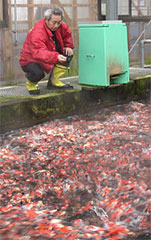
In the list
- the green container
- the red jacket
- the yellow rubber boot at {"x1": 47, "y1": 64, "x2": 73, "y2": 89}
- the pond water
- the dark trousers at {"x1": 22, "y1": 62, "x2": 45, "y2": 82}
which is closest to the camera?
the pond water

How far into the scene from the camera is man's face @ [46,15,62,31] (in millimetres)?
7325

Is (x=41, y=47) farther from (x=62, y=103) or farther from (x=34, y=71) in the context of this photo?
(x=62, y=103)

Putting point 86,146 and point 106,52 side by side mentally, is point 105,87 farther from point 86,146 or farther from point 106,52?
point 86,146

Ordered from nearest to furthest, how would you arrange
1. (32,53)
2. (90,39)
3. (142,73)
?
(32,53) < (90,39) < (142,73)

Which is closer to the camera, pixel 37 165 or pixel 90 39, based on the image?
pixel 37 165

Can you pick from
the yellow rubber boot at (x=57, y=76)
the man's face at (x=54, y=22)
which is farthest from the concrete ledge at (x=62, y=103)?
the man's face at (x=54, y=22)

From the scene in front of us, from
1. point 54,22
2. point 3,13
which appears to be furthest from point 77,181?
point 3,13

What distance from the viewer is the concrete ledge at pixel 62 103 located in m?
6.88

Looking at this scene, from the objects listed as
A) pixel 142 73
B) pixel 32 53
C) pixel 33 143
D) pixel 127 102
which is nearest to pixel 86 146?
pixel 33 143

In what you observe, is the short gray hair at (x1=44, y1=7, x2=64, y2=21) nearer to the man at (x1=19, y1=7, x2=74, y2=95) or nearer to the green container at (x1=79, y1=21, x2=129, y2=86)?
the man at (x1=19, y1=7, x2=74, y2=95)

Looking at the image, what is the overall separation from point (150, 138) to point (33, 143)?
62.8 inches

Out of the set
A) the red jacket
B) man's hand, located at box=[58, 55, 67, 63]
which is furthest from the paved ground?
man's hand, located at box=[58, 55, 67, 63]

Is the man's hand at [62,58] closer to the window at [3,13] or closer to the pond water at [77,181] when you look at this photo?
the pond water at [77,181]

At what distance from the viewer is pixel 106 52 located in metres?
7.70
